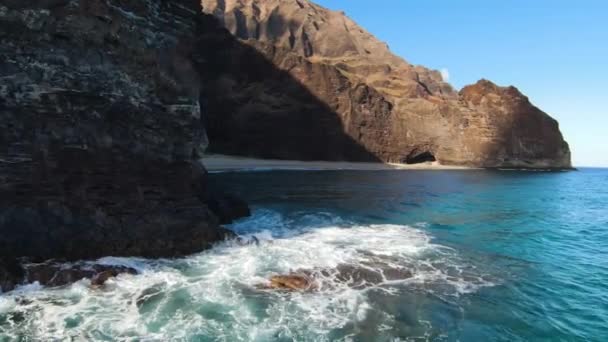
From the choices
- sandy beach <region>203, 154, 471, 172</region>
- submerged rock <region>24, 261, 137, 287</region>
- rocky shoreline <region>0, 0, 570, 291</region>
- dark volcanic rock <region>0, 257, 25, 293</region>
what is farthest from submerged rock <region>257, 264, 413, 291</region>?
sandy beach <region>203, 154, 471, 172</region>

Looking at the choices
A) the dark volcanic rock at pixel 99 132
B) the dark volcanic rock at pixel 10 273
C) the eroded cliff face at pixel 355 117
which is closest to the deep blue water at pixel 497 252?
the dark volcanic rock at pixel 99 132

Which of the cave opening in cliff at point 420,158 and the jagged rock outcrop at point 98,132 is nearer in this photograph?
the jagged rock outcrop at point 98,132

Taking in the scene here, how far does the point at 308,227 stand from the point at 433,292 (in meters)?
9.40

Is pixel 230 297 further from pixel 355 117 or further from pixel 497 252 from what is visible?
pixel 355 117

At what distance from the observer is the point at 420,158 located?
84750mm

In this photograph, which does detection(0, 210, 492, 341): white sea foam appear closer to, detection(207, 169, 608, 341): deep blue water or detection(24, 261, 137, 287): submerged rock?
detection(24, 261, 137, 287): submerged rock

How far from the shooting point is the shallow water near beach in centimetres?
891

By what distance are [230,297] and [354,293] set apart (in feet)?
11.3

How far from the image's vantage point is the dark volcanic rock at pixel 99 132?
39.1 feet

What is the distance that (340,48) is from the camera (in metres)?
153

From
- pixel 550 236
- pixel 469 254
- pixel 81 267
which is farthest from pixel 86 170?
pixel 550 236

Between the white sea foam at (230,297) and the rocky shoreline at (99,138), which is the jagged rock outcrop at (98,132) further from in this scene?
the white sea foam at (230,297)

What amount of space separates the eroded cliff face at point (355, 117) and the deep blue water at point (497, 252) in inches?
1232

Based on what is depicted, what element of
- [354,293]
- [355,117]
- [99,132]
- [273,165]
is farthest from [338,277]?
[355,117]
